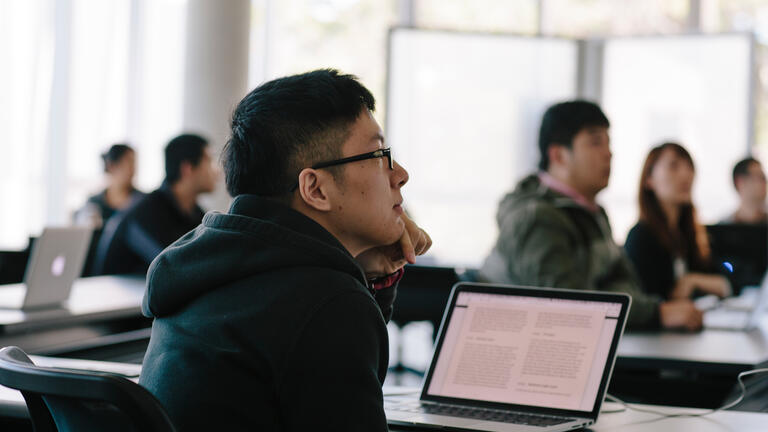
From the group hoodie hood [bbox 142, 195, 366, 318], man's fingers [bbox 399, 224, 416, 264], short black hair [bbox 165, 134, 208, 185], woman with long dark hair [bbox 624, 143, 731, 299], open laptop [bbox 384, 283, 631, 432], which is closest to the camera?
hoodie hood [bbox 142, 195, 366, 318]

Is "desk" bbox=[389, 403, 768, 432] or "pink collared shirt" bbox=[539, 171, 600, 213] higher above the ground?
"pink collared shirt" bbox=[539, 171, 600, 213]

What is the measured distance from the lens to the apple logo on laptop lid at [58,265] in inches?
126

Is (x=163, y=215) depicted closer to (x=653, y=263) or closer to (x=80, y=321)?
(x=80, y=321)

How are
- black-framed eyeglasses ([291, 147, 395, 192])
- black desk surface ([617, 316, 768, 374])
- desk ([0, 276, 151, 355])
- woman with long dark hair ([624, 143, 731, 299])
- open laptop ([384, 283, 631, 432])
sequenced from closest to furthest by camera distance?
1. black-framed eyeglasses ([291, 147, 395, 192])
2. open laptop ([384, 283, 631, 432])
3. black desk surface ([617, 316, 768, 374])
4. desk ([0, 276, 151, 355])
5. woman with long dark hair ([624, 143, 731, 299])

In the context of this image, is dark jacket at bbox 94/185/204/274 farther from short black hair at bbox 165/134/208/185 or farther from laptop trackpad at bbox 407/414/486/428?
laptop trackpad at bbox 407/414/486/428

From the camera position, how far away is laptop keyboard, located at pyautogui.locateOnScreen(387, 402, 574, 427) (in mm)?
1604

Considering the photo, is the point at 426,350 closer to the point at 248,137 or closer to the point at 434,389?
the point at 434,389

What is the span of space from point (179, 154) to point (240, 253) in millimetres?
3945

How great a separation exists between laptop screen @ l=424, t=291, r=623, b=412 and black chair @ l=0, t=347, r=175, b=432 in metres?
0.78

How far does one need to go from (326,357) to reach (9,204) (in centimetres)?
544

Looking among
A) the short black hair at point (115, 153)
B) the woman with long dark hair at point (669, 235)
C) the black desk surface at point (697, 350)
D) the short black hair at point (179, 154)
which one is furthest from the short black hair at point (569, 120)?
the short black hair at point (115, 153)

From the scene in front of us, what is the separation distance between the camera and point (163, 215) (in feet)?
15.5

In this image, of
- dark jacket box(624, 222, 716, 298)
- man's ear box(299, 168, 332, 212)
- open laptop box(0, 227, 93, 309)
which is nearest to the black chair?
man's ear box(299, 168, 332, 212)

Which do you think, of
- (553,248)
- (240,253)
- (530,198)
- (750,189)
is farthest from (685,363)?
(750,189)
